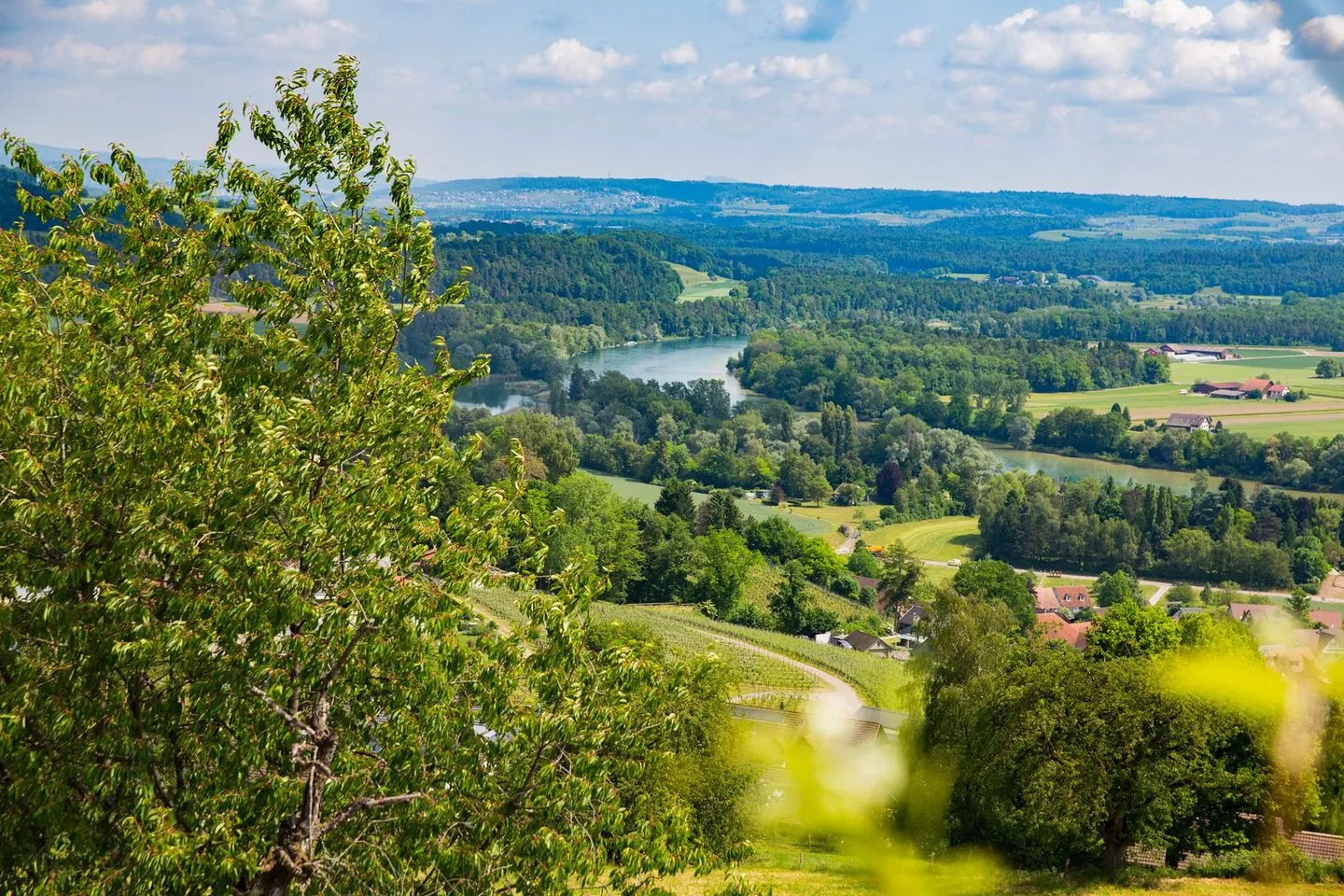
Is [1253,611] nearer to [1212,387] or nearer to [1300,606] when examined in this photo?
[1300,606]

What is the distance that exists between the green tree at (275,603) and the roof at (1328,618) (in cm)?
4099

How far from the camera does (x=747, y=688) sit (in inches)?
1227

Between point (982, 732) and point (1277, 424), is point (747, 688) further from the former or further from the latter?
point (1277, 424)

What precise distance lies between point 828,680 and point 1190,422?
210ft

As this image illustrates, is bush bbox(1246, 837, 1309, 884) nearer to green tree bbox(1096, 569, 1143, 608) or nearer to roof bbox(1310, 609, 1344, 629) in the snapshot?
roof bbox(1310, 609, 1344, 629)

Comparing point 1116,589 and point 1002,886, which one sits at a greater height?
point 1002,886

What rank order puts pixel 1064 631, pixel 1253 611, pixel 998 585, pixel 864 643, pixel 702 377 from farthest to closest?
pixel 702 377, pixel 998 585, pixel 1253 611, pixel 864 643, pixel 1064 631

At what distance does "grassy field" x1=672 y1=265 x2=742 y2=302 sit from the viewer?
574 feet

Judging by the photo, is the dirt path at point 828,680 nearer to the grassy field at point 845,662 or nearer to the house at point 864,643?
the grassy field at point 845,662

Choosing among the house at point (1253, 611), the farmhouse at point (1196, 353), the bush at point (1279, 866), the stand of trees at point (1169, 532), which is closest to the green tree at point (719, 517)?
the stand of trees at point (1169, 532)

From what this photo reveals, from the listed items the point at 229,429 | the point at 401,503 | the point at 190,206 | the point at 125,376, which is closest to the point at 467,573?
the point at 401,503

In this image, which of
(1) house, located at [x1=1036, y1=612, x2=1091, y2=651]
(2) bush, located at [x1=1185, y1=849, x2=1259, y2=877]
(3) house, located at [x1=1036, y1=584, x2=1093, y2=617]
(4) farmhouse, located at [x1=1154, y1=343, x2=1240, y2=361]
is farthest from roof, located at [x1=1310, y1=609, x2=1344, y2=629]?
(4) farmhouse, located at [x1=1154, y1=343, x2=1240, y2=361]

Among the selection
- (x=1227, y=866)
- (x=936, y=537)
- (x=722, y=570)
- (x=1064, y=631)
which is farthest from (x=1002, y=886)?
(x=936, y=537)

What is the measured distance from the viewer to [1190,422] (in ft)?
290
